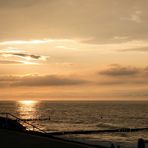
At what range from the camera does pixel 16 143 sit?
20156 mm

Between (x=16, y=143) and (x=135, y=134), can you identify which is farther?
(x=135, y=134)

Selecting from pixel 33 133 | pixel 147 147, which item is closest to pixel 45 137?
pixel 33 133

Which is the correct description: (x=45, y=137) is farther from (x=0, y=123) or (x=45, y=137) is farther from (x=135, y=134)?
(x=135, y=134)

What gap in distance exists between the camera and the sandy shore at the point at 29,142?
1967 centimetres

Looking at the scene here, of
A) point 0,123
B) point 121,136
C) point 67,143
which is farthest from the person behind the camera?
point 121,136

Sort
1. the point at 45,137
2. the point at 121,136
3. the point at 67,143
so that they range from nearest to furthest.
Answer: the point at 67,143, the point at 45,137, the point at 121,136

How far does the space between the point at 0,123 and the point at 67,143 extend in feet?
38.5

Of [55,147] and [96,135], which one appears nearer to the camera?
[55,147]

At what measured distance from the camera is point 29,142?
20.6 metres

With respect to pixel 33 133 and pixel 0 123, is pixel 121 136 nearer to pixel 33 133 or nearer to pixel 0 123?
pixel 0 123

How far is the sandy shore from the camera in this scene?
19672 millimetres

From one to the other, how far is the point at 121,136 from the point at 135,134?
5645 millimetres

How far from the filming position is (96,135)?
3551 inches

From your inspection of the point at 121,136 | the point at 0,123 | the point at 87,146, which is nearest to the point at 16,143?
the point at 87,146
